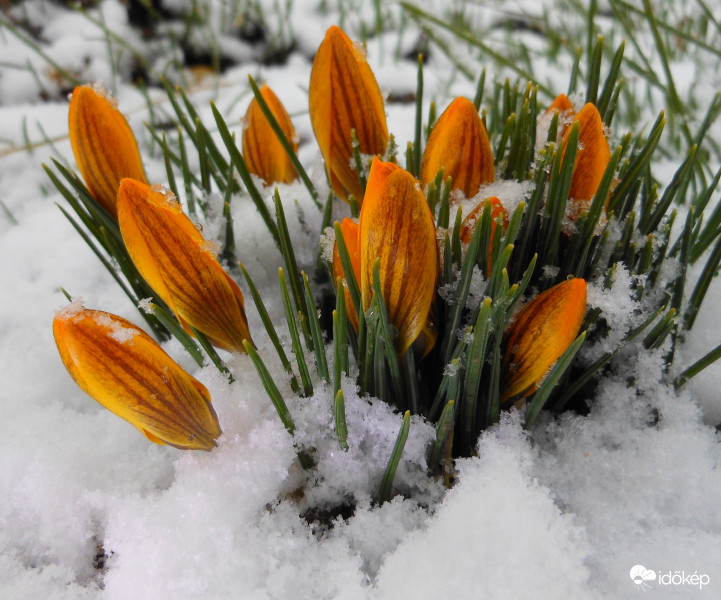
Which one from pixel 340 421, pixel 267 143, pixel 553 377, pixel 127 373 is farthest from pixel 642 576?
pixel 267 143

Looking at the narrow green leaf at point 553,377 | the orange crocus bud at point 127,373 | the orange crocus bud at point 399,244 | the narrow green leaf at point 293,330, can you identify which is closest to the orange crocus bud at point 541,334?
the narrow green leaf at point 553,377

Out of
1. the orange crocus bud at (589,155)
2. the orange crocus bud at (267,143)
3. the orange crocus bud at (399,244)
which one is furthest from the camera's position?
the orange crocus bud at (267,143)

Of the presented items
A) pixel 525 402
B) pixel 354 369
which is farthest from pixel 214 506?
pixel 525 402

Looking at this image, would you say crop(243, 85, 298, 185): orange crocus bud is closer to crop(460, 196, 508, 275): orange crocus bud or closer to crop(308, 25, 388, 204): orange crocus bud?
crop(308, 25, 388, 204): orange crocus bud

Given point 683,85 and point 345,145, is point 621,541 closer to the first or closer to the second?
point 345,145

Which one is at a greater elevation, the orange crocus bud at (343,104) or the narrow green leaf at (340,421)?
the orange crocus bud at (343,104)

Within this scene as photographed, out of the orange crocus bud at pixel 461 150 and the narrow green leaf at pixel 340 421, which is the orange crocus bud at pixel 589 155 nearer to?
the orange crocus bud at pixel 461 150

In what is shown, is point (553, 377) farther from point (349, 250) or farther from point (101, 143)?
point (101, 143)
